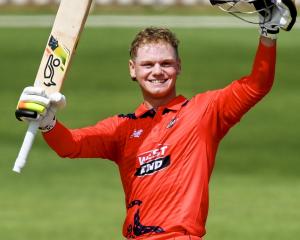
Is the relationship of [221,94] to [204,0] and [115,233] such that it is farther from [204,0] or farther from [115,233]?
[204,0]

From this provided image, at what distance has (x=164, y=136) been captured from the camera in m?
7.25

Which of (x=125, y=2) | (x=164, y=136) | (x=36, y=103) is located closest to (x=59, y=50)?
(x=36, y=103)

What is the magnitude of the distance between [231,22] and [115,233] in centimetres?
1025

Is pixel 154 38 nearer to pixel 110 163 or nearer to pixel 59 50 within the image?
pixel 59 50

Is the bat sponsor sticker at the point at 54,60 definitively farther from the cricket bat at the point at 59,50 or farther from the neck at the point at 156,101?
the neck at the point at 156,101

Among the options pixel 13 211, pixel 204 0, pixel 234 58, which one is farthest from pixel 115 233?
pixel 204 0

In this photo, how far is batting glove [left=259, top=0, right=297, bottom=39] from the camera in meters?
6.66

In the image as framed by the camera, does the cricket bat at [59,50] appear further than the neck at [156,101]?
No

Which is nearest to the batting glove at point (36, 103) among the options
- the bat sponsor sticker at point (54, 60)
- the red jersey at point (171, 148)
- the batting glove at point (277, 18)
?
the bat sponsor sticker at point (54, 60)

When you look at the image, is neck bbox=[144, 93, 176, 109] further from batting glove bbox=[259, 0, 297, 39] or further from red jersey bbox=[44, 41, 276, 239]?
batting glove bbox=[259, 0, 297, 39]

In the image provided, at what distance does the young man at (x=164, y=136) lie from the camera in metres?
7.00

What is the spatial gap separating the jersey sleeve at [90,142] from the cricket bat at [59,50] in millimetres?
310

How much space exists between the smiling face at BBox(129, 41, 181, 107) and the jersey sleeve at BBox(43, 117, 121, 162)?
0.35 m

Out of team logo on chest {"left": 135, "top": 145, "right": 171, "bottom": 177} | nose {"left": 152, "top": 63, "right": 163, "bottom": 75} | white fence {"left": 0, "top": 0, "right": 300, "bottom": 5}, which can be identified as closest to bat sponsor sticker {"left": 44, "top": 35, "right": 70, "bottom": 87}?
nose {"left": 152, "top": 63, "right": 163, "bottom": 75}
